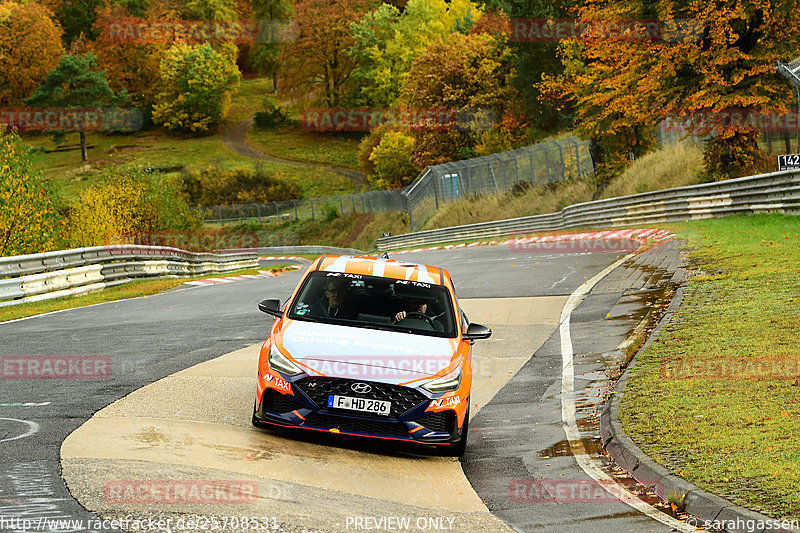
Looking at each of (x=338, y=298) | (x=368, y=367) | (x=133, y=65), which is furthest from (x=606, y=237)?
(x=133, y=65)

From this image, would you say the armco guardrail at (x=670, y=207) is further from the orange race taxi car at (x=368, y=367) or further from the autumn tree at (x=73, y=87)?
the autumn tree at (x=73, y=87)

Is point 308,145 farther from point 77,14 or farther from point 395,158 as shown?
point 77,14

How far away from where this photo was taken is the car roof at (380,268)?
9.70 metres

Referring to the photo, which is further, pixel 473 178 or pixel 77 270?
pixel 473 178

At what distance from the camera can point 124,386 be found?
34.0 ft

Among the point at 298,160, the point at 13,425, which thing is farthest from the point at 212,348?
the point at 298,160

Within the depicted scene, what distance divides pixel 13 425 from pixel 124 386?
2.25 metres

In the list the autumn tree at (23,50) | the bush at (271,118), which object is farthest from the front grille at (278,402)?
the autumn tree at (23,50)

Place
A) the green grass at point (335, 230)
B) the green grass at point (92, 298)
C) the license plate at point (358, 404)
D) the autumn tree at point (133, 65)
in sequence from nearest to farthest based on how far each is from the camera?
the license plate at point (358, 404) < the green grass at point (92, 298) < the green grass at point (335, 230) < the autumn tree at point (133, 65)

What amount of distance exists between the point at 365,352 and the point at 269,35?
486ft

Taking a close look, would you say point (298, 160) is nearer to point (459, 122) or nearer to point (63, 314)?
point (459, 122)

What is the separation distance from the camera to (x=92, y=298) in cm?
2281

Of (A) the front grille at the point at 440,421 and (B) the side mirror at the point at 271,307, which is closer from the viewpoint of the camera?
(A) the front grille at the point at 440,421

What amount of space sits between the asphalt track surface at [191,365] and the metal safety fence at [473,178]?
28.6m
